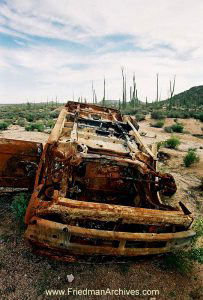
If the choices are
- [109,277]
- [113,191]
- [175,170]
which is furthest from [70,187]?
[175,170]

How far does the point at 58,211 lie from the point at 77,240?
0.56 m

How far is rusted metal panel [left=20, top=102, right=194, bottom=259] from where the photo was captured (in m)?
2.69

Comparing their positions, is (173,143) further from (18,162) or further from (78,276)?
(78,276)

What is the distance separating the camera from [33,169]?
4.18m

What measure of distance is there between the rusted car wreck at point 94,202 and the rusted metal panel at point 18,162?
0.05 ft

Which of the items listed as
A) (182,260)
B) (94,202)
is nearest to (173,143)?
(182,260)

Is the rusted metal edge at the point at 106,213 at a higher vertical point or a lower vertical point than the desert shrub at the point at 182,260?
higher

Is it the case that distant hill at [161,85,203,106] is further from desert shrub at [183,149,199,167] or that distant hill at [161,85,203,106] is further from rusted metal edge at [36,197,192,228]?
rusted metal edge at [36,197,192,228]

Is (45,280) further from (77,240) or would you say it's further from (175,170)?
(175,170)

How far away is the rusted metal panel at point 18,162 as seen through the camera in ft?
13.3

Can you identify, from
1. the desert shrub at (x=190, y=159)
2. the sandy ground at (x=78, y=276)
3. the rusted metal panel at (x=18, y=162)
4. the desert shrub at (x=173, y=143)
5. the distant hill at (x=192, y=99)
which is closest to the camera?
the sandy ground at (x=78, y=276)

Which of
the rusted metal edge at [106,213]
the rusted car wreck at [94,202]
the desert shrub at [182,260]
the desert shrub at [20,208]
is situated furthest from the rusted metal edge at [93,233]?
the desert shrub at [20,208]

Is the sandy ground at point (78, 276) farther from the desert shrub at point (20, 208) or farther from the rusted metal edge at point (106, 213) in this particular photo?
the rusted metal edge at point (106, 213)

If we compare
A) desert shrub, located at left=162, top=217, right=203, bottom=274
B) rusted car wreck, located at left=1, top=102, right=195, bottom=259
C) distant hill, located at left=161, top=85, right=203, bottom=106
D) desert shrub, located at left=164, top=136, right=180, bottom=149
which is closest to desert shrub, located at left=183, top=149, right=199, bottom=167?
desert shrub, located at left=164, top=136, right=180, bottom=149
